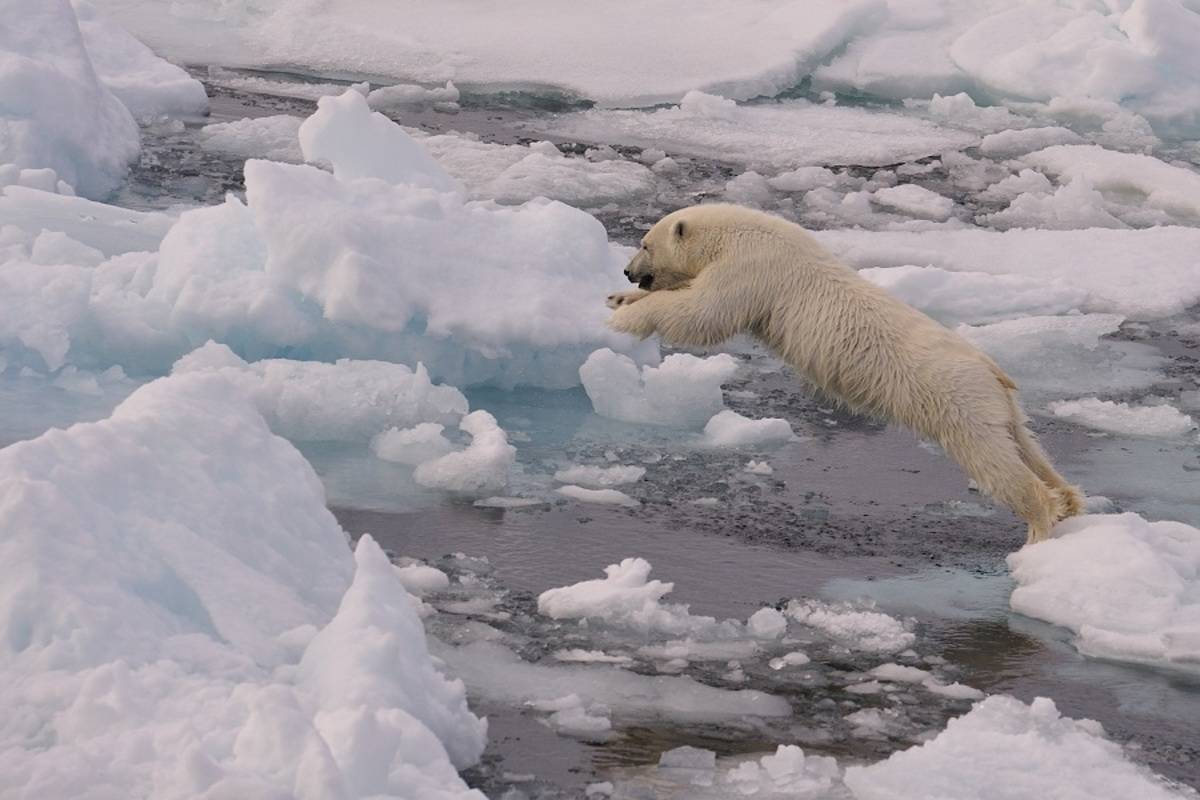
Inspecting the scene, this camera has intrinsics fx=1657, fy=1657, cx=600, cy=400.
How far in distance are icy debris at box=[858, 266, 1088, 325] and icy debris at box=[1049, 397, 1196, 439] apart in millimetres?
1136

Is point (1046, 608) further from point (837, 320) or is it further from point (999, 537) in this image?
point (837, 320)

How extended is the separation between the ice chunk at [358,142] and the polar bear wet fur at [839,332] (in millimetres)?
1772

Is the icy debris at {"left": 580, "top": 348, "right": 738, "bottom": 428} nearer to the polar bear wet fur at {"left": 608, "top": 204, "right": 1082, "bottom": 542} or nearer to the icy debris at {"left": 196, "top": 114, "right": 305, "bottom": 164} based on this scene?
the polar bear wet fur at {"left": 608, "top": 204, "right": 1082, "bottom": 542}

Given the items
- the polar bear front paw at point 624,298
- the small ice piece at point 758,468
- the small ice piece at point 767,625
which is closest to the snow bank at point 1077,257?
the small ice piece at point 758,468

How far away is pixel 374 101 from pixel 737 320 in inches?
274

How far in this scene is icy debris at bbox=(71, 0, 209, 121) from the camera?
36.2 feet

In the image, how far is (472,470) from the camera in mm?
5477

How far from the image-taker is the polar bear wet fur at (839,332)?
17.3 feet

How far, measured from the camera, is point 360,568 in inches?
141

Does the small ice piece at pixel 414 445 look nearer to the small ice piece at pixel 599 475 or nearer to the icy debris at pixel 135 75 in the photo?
the small ice piece at pixel 599 475

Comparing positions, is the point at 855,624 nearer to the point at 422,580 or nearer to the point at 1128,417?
the point at 422,580

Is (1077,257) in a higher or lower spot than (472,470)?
higher

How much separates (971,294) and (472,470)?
3.46 metres

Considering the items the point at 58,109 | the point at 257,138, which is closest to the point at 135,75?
the point at 257,138
